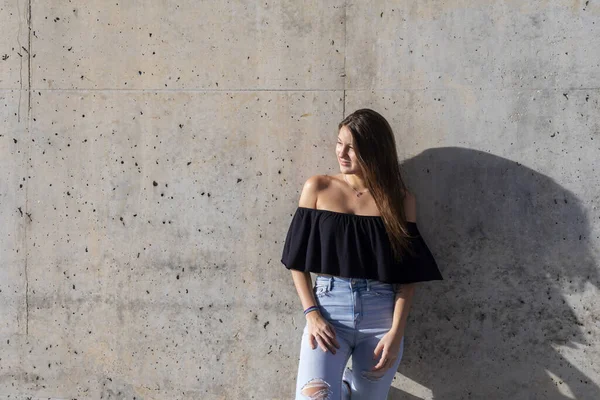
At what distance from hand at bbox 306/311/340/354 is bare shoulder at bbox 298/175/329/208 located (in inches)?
20.7

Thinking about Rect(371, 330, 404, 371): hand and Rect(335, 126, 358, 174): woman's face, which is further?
Rect(335, 126, 358, 174): woman's face

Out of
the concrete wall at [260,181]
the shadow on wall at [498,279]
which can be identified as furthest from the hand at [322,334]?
the shadow on wall at [498,279]

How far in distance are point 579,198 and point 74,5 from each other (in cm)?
284

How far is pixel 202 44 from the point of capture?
10.4 feet

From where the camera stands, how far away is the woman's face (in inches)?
109

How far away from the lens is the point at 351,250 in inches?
106

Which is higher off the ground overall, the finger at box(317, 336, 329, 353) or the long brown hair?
the long brown hair

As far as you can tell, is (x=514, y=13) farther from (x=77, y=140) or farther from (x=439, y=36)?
(x=77, y=140)

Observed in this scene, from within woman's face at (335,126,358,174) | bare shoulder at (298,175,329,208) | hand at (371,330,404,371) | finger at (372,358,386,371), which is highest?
woman's face at (335,126,358,174)

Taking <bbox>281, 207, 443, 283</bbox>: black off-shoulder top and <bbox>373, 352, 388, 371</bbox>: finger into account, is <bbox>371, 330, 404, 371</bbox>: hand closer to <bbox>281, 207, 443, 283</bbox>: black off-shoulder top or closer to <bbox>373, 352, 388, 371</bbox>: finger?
<bbox>373, 352, 388, 371</bbox>: finger

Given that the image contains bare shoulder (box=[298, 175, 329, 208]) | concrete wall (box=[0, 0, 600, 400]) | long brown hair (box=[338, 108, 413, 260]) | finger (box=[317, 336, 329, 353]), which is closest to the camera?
finger (box=[317, 336, 329, 353])

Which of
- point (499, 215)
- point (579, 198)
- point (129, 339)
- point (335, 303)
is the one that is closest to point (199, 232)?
point (129, 339)

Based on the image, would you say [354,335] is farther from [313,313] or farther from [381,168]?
[381,168]

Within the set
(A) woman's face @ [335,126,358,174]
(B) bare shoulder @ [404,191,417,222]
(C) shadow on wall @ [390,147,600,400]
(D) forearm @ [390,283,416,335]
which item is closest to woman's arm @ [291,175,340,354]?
(A) woman's face @ [335,126,358,174]
